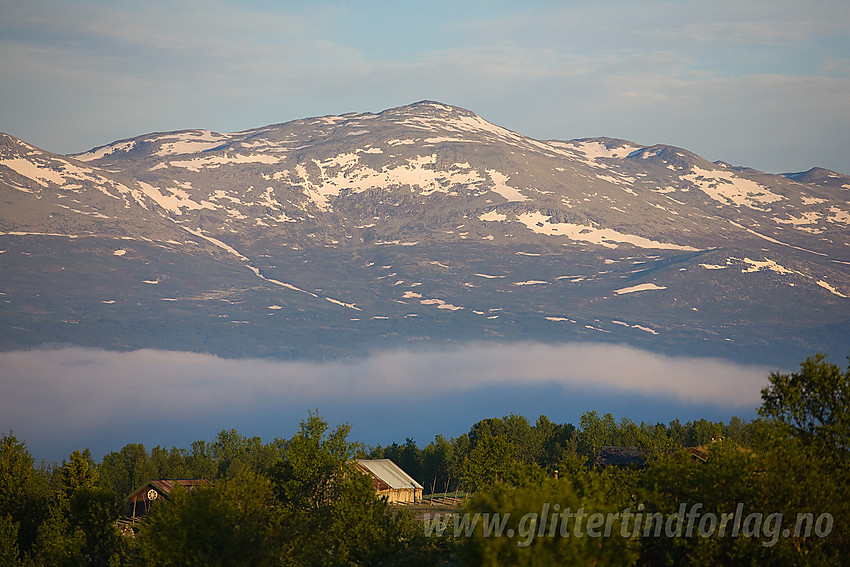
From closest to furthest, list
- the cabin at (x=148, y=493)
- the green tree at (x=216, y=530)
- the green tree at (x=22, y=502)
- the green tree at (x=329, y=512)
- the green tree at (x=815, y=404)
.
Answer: the green tree at (x=815, y=404), the green tree at (x=216, y=530), the green tree at (x=329, y=512), the green tree at (x=22, y=502), the cabin at (x=148, y=493)

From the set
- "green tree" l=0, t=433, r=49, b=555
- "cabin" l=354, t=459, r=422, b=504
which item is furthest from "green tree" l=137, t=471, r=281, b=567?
"cabin" l=354, t=459, r=422, b=504

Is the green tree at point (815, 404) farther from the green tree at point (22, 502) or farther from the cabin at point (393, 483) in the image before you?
the cabin at point (393, 483)

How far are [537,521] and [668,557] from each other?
1132 cm

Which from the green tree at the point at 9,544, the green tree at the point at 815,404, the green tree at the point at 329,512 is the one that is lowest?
the green tree at the point at 9,544

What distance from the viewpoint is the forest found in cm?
4586

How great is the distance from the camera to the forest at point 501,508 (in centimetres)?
4586

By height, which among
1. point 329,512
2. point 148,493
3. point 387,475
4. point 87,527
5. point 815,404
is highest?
point 815,404

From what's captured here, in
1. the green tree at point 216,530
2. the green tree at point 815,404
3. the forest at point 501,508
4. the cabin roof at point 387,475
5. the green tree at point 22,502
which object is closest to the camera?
the forest at point 501,508

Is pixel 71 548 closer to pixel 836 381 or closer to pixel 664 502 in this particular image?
pixel 664 502

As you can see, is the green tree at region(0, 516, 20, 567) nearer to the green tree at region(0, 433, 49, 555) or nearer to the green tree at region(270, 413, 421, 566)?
the green tree at region(0, 433, 49, 555)

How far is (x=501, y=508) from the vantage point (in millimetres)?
40688

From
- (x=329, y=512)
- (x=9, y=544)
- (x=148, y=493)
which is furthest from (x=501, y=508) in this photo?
(x=148, y=493)

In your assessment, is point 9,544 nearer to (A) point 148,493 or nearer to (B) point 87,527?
(B) point 87,527

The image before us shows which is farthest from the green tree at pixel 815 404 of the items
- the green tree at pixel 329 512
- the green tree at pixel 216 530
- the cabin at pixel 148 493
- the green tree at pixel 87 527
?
the cabin at pixel 148 493
